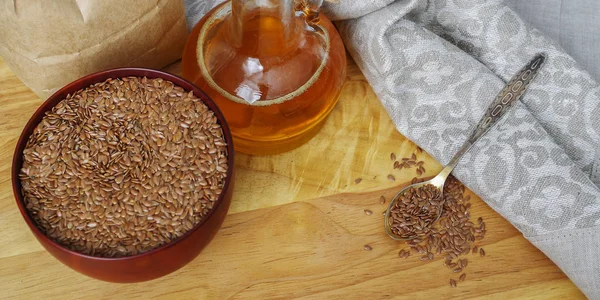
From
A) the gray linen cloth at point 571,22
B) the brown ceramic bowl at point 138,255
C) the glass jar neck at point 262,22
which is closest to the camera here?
the brown ceramic bowl at point 138,255

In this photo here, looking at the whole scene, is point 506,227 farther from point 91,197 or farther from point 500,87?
point 91,197

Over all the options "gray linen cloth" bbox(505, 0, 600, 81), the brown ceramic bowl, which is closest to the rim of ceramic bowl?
the brown ceramic bowl

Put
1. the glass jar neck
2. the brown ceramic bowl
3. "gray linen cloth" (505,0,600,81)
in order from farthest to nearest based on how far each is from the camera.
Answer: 1. "gray linen cloth" (505,0,600,81)
2. the glass jar neck
3. the brown ceramic bowl

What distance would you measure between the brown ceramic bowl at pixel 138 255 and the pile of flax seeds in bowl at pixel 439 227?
0.82 feet

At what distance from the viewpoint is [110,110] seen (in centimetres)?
83

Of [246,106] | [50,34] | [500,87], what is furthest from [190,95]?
[500,87]

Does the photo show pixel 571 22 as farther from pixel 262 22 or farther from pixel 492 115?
pixel 262 22

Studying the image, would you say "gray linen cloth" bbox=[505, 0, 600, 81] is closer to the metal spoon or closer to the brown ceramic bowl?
the metal spoon

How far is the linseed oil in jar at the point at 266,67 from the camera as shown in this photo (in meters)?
0.87

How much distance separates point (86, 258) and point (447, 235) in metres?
0.50

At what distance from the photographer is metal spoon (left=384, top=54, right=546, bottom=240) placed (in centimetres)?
93

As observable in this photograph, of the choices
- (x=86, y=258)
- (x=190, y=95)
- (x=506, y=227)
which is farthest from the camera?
(x=506, y=227)

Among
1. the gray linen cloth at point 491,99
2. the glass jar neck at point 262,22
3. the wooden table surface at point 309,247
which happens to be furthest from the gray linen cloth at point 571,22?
the glass jar neck at point 262,22

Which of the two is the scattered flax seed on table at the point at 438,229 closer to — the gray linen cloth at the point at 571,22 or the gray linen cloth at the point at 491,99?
the gray linen cloth at the point at 491,99
